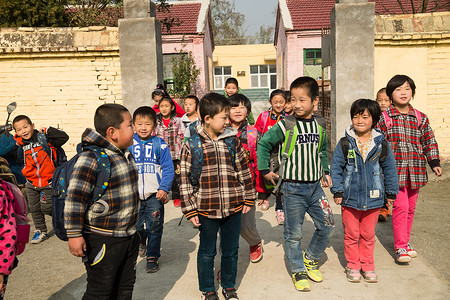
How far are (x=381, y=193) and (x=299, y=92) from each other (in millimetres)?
1257

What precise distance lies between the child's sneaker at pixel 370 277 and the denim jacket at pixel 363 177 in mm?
642

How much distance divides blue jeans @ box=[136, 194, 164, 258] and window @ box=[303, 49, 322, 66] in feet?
57.4

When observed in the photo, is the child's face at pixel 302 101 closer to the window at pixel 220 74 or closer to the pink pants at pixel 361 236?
the pink pants at pixel 361 236

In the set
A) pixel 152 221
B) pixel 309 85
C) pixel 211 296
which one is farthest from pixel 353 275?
pixel 152 221

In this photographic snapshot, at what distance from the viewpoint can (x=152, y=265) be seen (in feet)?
13.8

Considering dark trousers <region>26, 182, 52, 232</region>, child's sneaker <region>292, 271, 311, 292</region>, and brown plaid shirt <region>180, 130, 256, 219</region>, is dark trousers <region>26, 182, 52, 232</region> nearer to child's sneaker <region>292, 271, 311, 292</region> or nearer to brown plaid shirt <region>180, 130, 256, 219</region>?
brown plaid shirt <region>180, 130, 256, 219</region>

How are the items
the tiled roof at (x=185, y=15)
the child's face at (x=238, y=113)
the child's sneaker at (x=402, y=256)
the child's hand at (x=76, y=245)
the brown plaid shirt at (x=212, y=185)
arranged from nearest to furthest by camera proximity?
the child's hand at (x=76, y=245), the brown plaid shirt at (x=212, y=185), the child's sneaker at (x=402, y=256), the child's face at (x=238, y=113), the tiled roof at (x=185, y=15)

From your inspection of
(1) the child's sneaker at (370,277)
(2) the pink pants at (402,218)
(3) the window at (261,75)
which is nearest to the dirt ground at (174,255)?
(1) the child's sneaker at (370,277)

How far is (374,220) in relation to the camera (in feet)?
12.5

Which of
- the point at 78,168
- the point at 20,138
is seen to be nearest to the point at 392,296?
the point at 78,168

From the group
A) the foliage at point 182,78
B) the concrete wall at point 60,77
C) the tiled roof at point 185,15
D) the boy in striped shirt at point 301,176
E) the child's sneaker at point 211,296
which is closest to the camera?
the child's sneaker at point 211,296

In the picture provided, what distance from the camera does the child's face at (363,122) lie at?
376cm

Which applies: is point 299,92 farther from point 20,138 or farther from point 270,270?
point 20,138

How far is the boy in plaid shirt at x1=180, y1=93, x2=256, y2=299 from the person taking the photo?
331cm
